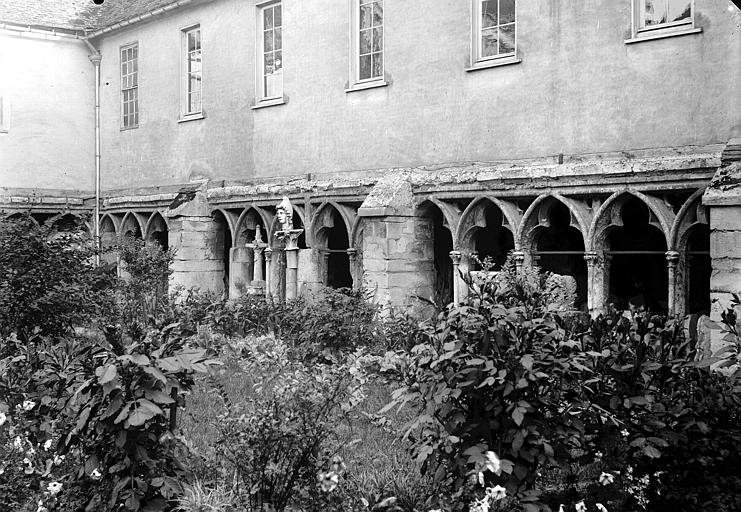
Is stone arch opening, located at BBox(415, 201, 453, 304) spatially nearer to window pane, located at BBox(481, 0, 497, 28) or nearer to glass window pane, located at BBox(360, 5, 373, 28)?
window pane, located at BBox(481, 0, 497, 28)

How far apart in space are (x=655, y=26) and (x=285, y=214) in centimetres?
618

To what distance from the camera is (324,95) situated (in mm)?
13414

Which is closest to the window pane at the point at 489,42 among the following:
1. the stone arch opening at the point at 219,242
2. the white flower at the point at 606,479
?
the stone arch opening at the point at 219,242

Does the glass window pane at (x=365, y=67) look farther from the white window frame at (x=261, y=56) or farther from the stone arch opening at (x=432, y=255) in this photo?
the stone arch opening at (x=432, y=255)

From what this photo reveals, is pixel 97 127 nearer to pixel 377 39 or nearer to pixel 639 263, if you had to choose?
pixel 377 39

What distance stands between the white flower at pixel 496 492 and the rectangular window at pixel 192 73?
13659 mm

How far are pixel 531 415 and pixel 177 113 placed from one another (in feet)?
45.3

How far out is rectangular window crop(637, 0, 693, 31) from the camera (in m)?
9.27

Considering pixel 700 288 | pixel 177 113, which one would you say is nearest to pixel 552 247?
pixel 700 288

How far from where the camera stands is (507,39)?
10953 mm

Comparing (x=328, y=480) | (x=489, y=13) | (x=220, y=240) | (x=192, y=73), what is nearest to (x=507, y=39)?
(x=489, y=13)

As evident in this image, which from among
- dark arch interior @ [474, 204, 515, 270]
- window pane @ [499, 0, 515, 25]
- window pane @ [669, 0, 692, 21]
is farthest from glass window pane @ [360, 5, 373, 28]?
window pane @ [669, 0, 692, 21]

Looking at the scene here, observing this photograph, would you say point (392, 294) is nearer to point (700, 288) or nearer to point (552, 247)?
point (552, 247)

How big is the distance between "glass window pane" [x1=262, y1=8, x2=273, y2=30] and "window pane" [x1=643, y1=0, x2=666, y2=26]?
23.8 ft
